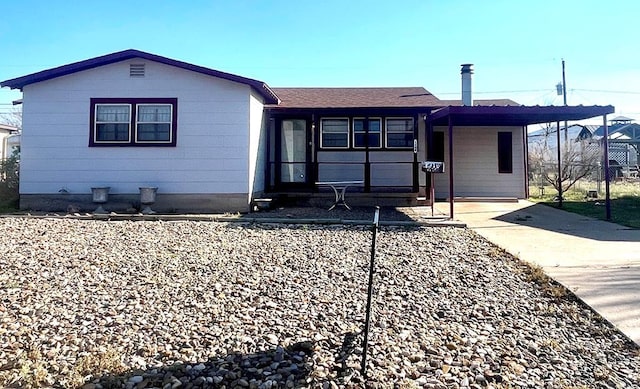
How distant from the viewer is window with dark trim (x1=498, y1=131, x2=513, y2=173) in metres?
15.0

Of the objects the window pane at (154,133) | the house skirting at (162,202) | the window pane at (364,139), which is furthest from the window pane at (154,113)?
the window pane at (364,139)

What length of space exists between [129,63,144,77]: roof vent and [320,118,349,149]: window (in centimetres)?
509

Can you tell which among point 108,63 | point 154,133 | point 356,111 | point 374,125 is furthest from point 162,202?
point 374,125

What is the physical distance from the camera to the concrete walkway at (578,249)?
4277 millimetres

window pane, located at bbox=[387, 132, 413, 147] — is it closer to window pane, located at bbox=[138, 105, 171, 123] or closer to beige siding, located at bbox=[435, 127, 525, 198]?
beige siding, located at bbox=[435, 127, 525, 198]

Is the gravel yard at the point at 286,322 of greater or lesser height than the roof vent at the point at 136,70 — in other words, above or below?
below

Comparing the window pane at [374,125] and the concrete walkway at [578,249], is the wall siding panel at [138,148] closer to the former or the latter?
the window pane at [374,125]

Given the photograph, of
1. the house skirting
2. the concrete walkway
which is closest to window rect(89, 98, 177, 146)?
the house skirting

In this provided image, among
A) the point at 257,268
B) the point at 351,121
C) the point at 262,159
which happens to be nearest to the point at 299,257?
the point at 257,268

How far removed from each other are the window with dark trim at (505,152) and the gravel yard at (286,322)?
9.47 m

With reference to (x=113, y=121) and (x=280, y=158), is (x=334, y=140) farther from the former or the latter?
(x=113, y=121)

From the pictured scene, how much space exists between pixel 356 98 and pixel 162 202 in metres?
6.80

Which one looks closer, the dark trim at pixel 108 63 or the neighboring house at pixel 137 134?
the dark trim at pixel 108 63

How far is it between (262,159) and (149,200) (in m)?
3.30
